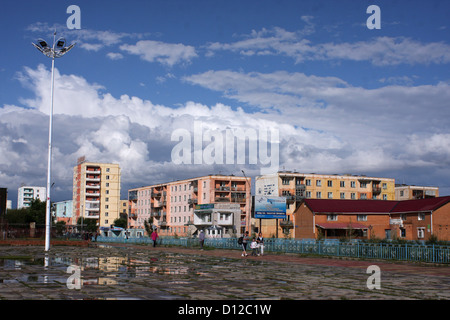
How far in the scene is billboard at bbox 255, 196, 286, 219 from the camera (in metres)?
47.9

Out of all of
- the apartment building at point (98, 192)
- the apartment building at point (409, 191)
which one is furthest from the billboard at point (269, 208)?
the apartment building at point (98, 192)

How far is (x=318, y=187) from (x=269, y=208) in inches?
2134

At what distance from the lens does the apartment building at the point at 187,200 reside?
327 feet

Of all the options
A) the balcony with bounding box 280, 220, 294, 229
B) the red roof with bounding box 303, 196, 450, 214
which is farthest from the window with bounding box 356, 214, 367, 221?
the balcony with bounding box 280, 220, 294, 229

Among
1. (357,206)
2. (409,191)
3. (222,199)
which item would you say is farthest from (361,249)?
(409,191)

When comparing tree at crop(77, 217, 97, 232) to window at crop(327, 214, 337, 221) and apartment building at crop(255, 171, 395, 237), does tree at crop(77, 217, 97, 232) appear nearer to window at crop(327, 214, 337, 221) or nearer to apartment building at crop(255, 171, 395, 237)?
apartment building at crop(255, 171, 395, 237)

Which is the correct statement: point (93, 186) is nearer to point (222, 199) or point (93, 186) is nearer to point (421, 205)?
point (222, 199)

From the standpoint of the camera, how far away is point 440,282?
14383 millimetres

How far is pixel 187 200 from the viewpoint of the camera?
106750 millimetres

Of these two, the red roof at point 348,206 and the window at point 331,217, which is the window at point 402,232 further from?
the window at point 331,217

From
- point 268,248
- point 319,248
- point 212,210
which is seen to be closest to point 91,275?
point 319,248

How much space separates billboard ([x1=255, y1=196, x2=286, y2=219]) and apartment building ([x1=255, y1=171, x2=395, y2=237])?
42.8 metres
